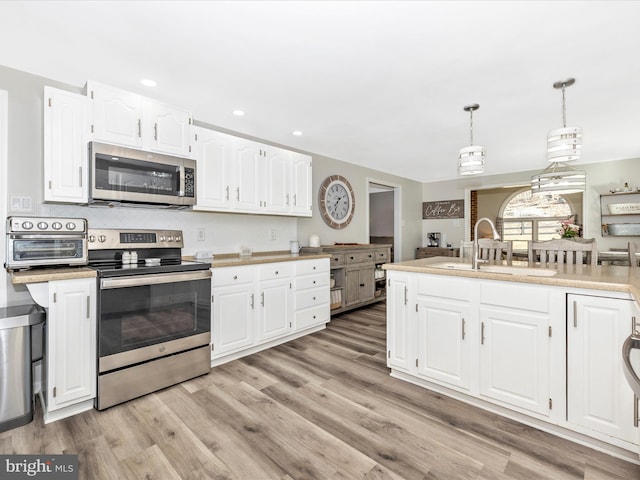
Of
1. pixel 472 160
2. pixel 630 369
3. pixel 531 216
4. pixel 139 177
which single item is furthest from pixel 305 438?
pixel 531 216

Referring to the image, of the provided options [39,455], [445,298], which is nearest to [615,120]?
[445,298]

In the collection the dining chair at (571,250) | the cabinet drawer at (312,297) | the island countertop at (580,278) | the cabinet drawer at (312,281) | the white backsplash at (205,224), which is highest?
the white backsplash at (205,224)

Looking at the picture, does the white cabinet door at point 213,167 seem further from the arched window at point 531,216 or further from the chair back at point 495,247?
the arched window at point 531,216

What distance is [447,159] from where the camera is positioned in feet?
17.2

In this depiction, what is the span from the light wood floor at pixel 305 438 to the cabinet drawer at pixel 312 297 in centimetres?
110

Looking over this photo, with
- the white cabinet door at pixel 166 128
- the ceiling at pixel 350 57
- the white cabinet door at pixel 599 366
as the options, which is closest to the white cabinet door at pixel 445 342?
the white cabinet door at pixel 599 366

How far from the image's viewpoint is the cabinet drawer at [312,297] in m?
3.63

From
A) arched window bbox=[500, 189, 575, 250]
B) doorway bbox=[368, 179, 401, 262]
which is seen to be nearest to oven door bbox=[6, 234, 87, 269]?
doorway bbox=[368, 179, 401, 262]

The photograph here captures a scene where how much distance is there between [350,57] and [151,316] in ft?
7.61

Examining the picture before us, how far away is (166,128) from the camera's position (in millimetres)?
2760

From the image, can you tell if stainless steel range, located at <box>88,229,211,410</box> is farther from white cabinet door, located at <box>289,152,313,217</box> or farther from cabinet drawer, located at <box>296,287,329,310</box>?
white cabinet door, located at <box>289,152,313,217</box>

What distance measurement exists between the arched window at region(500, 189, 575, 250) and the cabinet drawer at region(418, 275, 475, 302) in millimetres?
6672

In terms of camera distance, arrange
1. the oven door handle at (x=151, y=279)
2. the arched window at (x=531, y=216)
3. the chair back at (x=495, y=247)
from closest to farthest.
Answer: the oven door handle at (x=151, y=279) < the chair back at (x=495, y=247) < the arched window at (x=531, y=216)

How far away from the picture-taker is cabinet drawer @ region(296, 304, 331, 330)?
11.9ft
